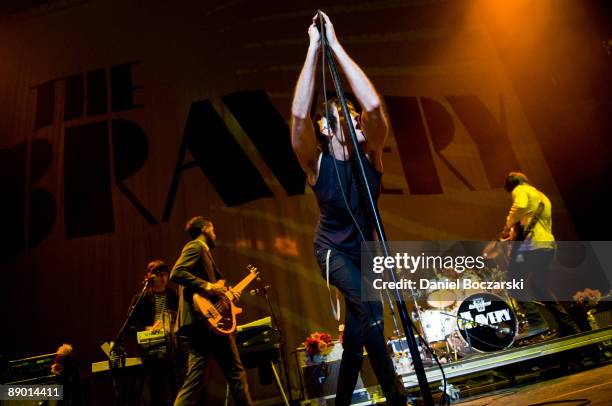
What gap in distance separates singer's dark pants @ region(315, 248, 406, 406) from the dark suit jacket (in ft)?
5.90

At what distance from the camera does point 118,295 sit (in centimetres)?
589

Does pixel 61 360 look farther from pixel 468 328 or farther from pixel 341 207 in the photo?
pixel 468 328

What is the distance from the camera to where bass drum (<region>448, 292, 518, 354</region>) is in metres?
4.37

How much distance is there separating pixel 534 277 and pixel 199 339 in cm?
375

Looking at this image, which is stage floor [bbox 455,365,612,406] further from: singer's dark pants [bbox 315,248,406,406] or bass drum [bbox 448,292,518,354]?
bass drum [bbox 448,292,518,354]

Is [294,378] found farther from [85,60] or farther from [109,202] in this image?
[85,60]

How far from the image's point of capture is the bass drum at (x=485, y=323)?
14.3 ft

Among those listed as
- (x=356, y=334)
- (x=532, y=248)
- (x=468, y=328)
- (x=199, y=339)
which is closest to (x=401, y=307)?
(x=356, y=334)

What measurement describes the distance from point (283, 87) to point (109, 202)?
3397 mm

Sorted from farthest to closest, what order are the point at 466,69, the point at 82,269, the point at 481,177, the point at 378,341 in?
1. the point at 466,69
2. the point at 481,177
3. the point at 82,269
4. the point at 378,341

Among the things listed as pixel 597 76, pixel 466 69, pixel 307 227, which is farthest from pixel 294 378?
pixel 597 76

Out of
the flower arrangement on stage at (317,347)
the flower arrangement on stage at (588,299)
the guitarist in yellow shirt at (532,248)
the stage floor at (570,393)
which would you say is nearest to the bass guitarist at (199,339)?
the flower arrangement on stage at (317,347)

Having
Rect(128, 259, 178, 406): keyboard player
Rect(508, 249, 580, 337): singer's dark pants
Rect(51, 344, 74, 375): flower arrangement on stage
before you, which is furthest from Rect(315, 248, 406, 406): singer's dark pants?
Rect(51, 344, 74, 375): flower arrangement on stage

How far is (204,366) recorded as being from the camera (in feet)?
10.9
